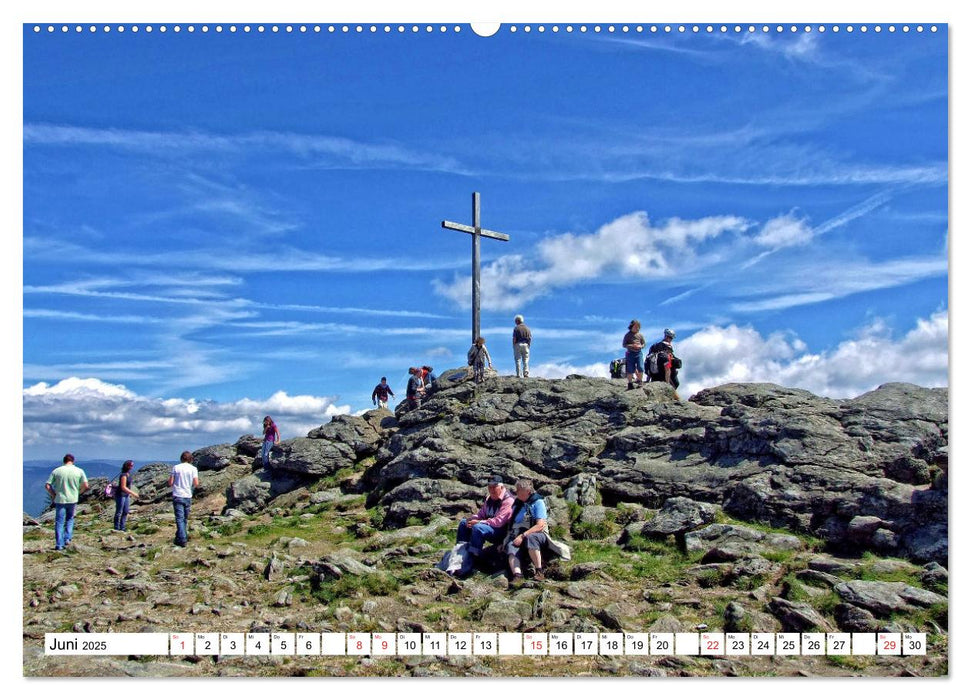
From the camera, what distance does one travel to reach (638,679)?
34.6 feet

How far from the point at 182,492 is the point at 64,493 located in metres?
3.12

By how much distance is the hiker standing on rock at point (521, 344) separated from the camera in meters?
32.9

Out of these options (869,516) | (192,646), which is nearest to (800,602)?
(869,516)

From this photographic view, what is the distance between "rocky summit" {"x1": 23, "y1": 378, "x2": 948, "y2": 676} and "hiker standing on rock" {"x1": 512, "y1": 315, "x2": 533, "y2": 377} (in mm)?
1304

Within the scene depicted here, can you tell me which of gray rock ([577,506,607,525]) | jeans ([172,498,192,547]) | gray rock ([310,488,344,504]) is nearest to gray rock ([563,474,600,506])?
gray rock ([577,506,607,525])

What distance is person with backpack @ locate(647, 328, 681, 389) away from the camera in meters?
31.8

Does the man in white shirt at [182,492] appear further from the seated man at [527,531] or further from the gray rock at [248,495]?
the seated man at [527,531]

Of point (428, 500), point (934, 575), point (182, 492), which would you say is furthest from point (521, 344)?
point (934, 575)

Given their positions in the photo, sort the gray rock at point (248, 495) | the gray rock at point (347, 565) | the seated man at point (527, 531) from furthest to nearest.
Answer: the gray rock at point (248, 495), the gray rock at point (347, 565), the seated man at point (527, 531)

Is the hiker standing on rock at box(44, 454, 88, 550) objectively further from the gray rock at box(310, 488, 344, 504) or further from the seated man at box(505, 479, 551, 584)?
the seated man at box(505, 479, 551, 584)

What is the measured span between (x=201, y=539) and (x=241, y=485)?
566 cm

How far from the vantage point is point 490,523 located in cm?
1770

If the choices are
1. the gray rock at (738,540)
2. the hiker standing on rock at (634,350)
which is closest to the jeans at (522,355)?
the hiker standing on rock at (634,350)

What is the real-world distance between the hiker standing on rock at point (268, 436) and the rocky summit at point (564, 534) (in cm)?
92
